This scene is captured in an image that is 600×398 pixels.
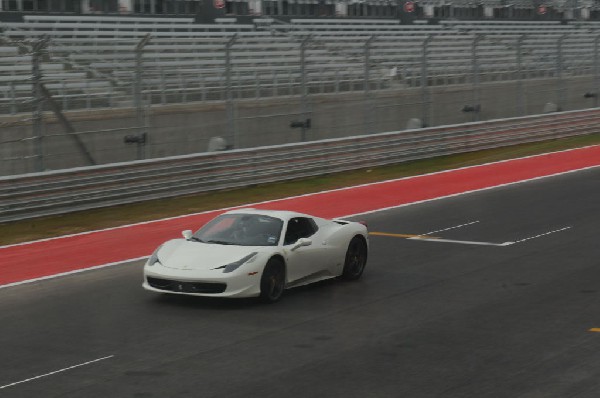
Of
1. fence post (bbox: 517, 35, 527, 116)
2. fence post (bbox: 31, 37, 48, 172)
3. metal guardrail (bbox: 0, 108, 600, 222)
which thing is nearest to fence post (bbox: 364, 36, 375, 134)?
metal guardrail (bbox: 0, 108, 600, 222)

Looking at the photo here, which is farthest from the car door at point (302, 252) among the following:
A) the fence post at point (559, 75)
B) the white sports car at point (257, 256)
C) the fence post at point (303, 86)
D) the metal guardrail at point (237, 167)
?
the fence post at point (559, 75)

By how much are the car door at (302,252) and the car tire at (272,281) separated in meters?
0.19

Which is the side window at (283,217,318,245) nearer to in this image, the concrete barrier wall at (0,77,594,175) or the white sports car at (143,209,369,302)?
the white sports car at (143,209,369,302)

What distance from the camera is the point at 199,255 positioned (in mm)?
14352

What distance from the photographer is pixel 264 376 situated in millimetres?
10781

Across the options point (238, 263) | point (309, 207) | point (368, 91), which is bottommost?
point (309, 207)

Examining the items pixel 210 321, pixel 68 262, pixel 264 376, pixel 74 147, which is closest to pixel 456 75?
pixel 74 147

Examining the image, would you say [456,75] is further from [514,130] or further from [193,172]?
[193,172]

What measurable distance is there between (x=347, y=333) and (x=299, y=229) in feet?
9.97

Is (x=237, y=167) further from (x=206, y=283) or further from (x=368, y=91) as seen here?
(x=206, y=283)

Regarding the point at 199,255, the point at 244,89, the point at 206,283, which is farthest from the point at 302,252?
the point at 244,89

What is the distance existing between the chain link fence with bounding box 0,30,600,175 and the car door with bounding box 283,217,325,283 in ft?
26.7

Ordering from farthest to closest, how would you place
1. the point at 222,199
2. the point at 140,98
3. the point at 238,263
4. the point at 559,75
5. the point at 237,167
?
the point at 559,75
the point at 237,167
the point at 222,199
the point at 140,98
the point at 238,263

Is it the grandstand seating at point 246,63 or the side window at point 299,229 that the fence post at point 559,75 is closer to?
the grandstand seating at point 246,63
